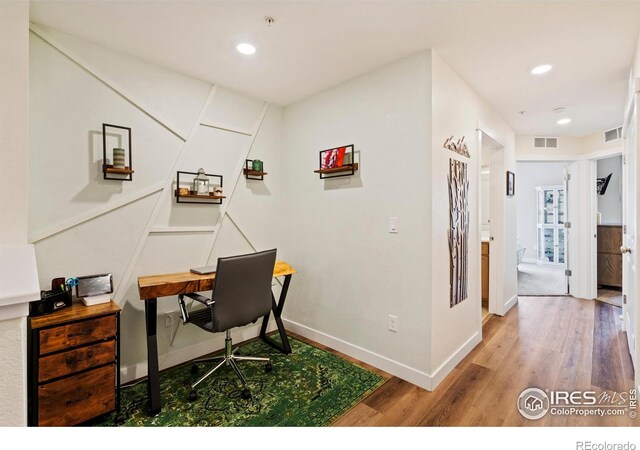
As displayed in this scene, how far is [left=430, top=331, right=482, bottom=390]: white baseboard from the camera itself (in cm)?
229

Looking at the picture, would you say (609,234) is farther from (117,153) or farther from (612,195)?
(117,153)

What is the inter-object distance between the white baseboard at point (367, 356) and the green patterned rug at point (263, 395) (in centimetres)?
13

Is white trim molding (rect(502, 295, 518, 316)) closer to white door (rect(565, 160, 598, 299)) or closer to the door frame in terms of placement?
the door frame

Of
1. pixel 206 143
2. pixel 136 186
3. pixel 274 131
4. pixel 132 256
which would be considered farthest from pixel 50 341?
pixel 274 131

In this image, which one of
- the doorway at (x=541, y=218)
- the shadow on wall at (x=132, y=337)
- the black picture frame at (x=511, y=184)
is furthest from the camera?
the doorway at (x=541, y=218)

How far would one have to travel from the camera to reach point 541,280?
5980mm

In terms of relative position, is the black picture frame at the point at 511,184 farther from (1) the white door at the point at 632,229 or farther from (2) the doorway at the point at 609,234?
(2) the doorway at the point at 609,234

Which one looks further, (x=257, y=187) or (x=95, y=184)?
(x=257, y=187)

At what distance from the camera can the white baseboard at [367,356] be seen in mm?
2301

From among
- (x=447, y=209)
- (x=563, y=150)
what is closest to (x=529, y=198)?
(x=563, y=150)

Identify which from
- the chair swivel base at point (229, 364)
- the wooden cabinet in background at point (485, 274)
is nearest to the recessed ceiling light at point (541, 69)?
the wooden cabinet in background at point (485, 274)

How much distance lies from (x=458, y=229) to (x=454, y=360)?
111cm

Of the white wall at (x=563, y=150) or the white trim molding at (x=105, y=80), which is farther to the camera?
the white wall at (x=563, y=150)

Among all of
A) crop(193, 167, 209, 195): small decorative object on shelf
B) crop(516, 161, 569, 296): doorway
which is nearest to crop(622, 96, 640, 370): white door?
crop(193, 167, 209, 195): small decorative object on shelf
